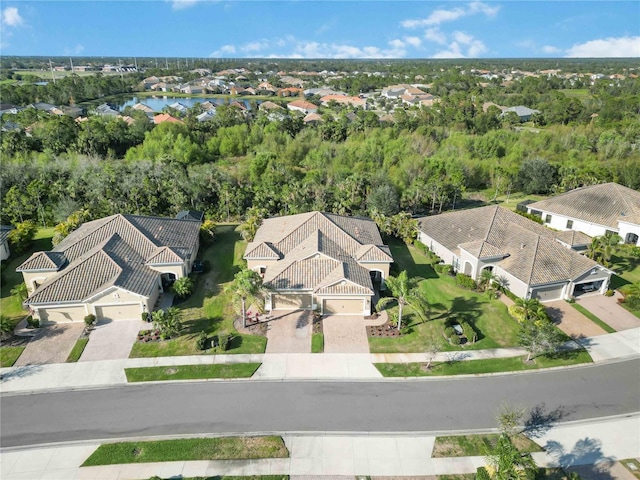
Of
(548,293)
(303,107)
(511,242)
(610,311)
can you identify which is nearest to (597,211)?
(511,242)

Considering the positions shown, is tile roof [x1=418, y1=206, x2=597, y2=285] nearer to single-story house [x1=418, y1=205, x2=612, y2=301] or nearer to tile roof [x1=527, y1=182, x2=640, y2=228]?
Answer: single-story house [x1=418, y1=205, x2=612, y2=301]

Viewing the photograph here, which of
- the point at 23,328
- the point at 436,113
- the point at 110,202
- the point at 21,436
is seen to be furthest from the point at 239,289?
the point at 436,113

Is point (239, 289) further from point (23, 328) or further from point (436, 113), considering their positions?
point (436, 113)

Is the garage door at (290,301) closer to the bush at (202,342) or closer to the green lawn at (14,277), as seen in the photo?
the bush at (202,342)

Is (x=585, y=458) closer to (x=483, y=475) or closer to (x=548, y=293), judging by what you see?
(x=483, y=475)

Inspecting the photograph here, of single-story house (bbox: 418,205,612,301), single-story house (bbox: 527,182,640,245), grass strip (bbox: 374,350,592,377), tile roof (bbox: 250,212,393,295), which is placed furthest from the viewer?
single-story house (bbox: 527,182,640,245)

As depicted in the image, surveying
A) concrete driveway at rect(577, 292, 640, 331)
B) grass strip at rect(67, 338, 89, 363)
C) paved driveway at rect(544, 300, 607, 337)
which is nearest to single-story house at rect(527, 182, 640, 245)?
concrete driveway at rect(577, 292, 640, 331)
